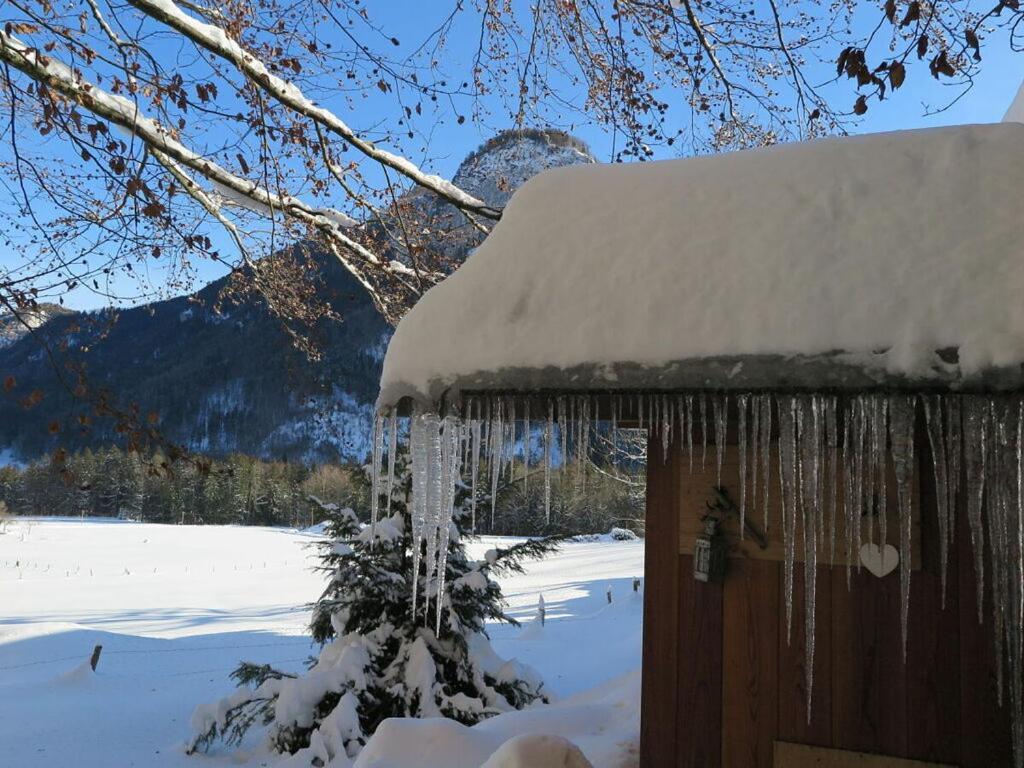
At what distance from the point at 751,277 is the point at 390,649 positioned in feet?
18.8

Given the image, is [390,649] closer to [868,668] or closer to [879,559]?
[868,668]

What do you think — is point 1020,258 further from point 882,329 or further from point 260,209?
point 260,209

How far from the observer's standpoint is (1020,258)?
1788 mm

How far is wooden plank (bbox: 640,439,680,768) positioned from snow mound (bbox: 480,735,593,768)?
0.62 m

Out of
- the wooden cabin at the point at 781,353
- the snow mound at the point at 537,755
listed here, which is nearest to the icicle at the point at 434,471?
the wooden cabin at the point at 781,353

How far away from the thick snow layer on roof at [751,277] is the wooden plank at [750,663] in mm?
1853

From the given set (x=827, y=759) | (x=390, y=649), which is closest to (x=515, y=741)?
(x=827, y=759)

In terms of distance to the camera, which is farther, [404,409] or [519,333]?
[404,409]

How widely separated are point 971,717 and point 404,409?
109 inches

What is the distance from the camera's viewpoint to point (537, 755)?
296cm

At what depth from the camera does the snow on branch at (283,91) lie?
156 inches

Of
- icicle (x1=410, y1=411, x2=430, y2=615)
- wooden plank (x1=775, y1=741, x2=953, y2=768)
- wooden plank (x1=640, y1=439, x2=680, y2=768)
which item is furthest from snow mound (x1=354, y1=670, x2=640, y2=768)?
icicle (x1=410, y1=411, x2=430, y2=615)

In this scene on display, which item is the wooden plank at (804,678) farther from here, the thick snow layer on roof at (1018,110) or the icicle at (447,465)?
the thick snow layer on roof at (1018,110)

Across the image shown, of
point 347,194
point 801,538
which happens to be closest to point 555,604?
point 347,194
